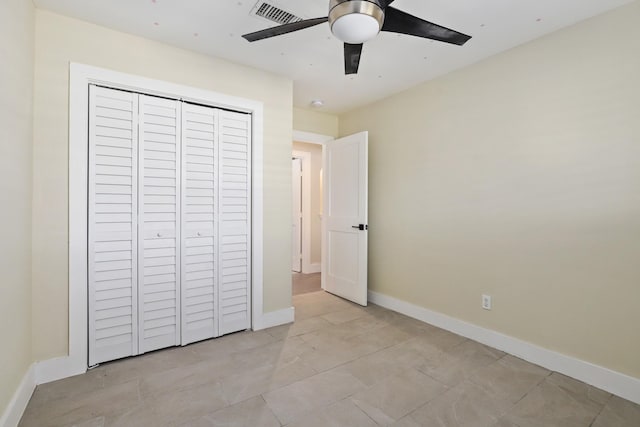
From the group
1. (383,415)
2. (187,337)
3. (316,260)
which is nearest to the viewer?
(383,415)

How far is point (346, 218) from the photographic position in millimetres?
3814

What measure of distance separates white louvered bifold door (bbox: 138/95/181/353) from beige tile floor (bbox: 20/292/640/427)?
0.85ft

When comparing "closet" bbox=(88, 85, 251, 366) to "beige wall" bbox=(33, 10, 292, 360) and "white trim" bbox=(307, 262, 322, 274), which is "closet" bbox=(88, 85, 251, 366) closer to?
"beige wall" bbox=(33, 10, 292, 360)

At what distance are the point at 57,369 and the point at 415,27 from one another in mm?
3095

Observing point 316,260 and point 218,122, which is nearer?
point 218,122

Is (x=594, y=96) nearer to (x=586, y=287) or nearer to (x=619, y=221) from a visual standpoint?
(x=619, y=221)

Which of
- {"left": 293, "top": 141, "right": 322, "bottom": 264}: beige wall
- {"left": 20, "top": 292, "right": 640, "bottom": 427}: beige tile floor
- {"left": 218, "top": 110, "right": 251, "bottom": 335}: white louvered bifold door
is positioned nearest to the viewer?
{"left": 20, "top": 292, "right": 640, "bottom": 427}: beige tile floor

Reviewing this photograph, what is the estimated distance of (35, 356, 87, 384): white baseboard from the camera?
2.00 metres

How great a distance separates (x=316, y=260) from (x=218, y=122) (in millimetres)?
3432

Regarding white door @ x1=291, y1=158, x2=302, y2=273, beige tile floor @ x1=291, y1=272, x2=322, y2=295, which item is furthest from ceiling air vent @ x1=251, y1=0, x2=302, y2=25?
white door @ x1=291, y1=158, x2=302, y2=273

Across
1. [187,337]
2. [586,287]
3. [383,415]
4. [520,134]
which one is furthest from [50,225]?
[586,287]

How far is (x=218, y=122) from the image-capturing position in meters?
2.71

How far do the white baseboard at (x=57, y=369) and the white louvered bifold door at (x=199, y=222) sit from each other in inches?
27.8

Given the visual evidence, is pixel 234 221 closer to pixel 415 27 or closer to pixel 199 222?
pixel 199 222
